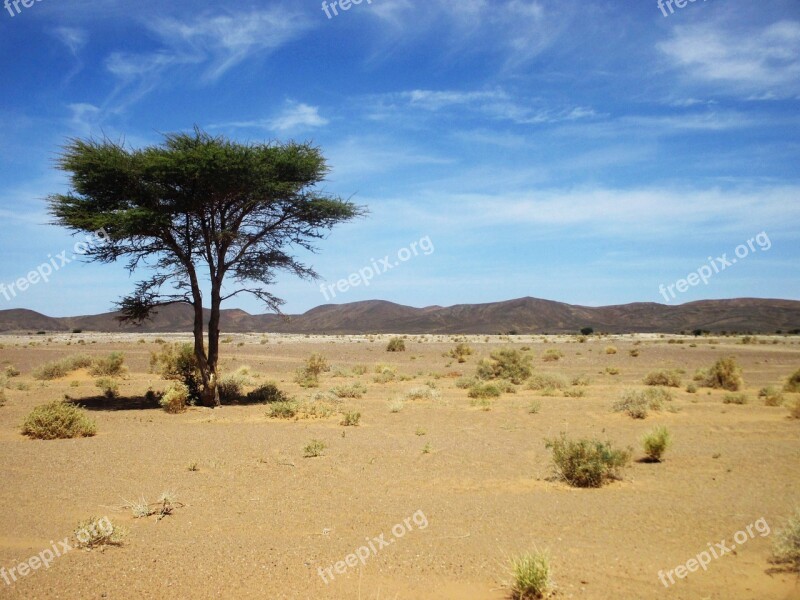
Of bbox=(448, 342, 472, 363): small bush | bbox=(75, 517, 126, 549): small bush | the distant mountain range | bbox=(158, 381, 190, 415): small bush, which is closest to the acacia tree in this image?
bbox=(158, 381, 190, 415): small bush

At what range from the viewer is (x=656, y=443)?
10.4 metres

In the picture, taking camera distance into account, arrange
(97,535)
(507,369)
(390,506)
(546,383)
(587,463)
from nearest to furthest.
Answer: (97,535) → (390,506) → (587,463) → (546,383) → (507,369)

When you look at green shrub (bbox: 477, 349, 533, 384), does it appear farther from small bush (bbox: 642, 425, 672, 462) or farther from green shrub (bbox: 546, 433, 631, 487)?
green shrub (bbox: 546, 433, 631, 487)

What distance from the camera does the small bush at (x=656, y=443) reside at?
409 inches

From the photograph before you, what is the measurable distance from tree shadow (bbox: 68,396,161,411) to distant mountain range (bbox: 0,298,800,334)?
9022 cm

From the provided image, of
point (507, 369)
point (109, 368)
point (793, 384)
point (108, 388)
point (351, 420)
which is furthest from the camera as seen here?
point (109, 368)

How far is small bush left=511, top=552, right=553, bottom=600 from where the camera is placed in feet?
16.2

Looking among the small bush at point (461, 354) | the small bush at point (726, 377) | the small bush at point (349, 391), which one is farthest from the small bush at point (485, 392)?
the small bush at point (461, 354)

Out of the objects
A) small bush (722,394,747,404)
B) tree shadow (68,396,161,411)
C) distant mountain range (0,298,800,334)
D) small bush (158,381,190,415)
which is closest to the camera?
small bush (158,381,190,415)

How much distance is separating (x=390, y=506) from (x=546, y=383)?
15864 mm

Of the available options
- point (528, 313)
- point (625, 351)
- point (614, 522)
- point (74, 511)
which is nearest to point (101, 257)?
point (74, 511)

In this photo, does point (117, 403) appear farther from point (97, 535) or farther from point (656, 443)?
point (656, 443)

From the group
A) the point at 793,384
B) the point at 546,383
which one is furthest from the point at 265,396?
the point at 793,384

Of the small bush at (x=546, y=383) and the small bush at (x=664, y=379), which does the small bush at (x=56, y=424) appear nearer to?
the small bush at (x=546, y=383)
